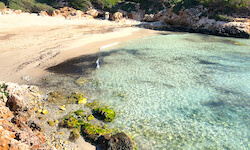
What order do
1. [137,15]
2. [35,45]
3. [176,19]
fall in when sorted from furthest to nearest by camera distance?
1. [137,15]
2. [176,19]
3. [35,45]

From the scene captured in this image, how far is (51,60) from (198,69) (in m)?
10.6

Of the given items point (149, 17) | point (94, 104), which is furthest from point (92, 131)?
point (149, 17)

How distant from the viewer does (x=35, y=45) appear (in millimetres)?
14719

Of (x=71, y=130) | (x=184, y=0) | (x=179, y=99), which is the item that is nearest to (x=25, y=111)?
(x=71, y=130)

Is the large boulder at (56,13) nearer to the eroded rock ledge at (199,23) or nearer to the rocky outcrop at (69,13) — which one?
the rocky outcrop at (69,13)

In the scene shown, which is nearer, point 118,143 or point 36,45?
point 118,143

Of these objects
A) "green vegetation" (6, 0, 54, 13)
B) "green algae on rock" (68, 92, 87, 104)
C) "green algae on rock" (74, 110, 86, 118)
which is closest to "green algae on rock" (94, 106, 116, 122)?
"green algae on rock" (74, 110, 86, 118)

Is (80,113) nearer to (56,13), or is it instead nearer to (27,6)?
(56,13)

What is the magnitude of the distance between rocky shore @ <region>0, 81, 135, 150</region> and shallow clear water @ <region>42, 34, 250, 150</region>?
29.0 inches

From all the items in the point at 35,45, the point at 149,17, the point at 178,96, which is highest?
the point at 149,17

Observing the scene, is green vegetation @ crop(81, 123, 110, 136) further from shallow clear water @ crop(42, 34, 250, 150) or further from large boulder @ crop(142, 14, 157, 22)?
large boulder @ crop(142, 14, 157, 22)

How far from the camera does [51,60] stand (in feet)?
40.5

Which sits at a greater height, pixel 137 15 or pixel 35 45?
pixel 137 15

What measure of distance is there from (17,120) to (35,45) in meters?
11.5
